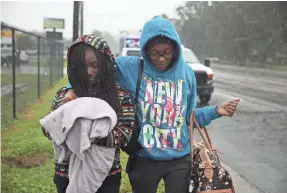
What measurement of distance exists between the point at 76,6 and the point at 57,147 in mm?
7062

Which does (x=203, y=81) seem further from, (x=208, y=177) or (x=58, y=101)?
(x=58, y=101)

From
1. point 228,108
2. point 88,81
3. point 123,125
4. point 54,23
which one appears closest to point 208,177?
point 228,108

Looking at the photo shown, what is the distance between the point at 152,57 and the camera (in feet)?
7.97

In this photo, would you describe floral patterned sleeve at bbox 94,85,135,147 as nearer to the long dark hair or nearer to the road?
the long dark hair

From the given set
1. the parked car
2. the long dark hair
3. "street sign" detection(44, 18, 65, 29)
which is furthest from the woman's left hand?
"street sign" detection(44, 18, 65, 29)

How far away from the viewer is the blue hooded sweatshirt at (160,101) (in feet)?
7.82

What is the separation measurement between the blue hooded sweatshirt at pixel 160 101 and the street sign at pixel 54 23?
23.1 metres

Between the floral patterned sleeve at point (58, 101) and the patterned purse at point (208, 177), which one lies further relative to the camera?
the patterned purse at point (208, 177)

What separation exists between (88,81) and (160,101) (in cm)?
49

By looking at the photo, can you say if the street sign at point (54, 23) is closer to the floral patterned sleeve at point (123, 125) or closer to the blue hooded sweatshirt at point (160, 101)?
the blue hooded sweatshirt at point (160, 101)

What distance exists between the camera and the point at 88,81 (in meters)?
2.12

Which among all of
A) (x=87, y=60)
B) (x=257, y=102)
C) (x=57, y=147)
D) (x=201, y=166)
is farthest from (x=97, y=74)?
(x=257, y=102)

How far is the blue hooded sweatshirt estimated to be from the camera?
238 cm

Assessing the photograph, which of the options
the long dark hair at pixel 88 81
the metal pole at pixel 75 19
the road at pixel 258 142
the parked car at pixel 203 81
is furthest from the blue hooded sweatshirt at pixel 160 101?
the parked car at pixel 203 81
